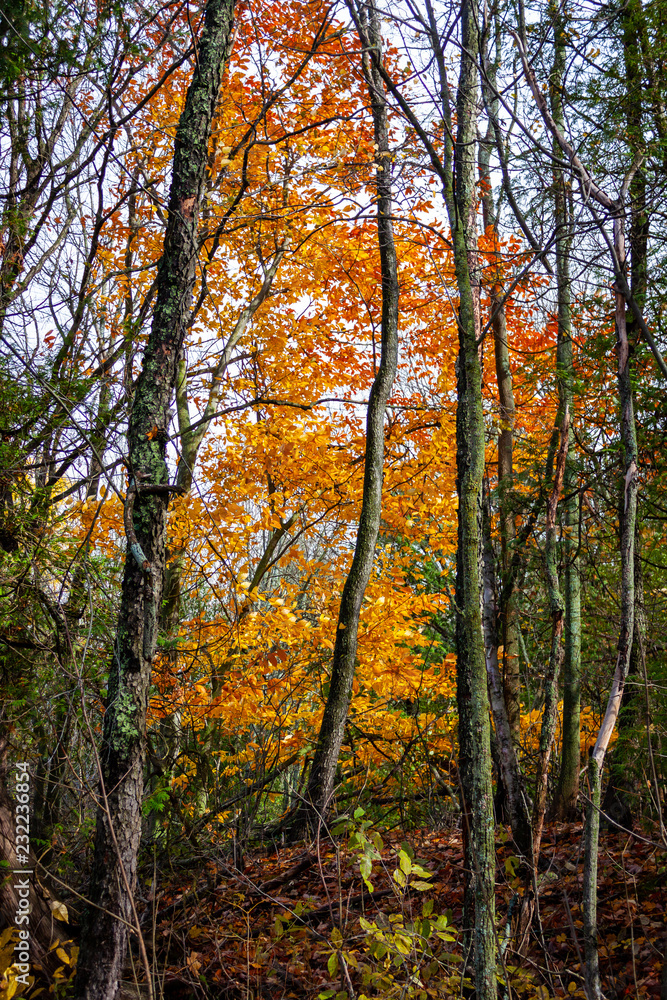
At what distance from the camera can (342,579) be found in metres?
9.16

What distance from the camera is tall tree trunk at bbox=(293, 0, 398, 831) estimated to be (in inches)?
234

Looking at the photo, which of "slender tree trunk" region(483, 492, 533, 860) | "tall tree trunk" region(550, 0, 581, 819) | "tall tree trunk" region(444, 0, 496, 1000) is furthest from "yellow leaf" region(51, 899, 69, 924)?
"tall tree trunk" region(550, 0, 581, 819)

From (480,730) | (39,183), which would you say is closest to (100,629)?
(480,730)

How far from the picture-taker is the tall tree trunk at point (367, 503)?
5.95 m

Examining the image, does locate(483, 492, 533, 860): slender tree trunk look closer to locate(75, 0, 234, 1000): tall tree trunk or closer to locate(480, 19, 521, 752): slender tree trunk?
locate(480, 19, 521, 752): slender tree trunk

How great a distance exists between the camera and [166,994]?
4.47 metres

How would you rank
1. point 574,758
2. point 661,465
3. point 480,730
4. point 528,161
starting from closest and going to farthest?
point 480,730, point 528,161, point 661,465, point 574,758

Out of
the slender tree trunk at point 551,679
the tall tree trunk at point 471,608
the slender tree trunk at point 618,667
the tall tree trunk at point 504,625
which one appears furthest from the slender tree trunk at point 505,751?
the slender tree trunk at point 618,667

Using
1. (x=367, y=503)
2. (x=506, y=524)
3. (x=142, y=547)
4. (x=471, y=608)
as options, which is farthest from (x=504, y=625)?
(x=142, y=547)

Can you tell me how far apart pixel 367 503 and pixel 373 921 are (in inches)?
157

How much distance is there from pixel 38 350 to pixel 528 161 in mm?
3846

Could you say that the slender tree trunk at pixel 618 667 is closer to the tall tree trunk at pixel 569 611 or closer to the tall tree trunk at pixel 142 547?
the tall tree trunk at pixel 569 611

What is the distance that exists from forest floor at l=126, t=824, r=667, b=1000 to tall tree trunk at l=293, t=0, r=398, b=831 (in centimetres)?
65

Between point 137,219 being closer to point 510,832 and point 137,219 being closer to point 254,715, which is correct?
point 254,715
